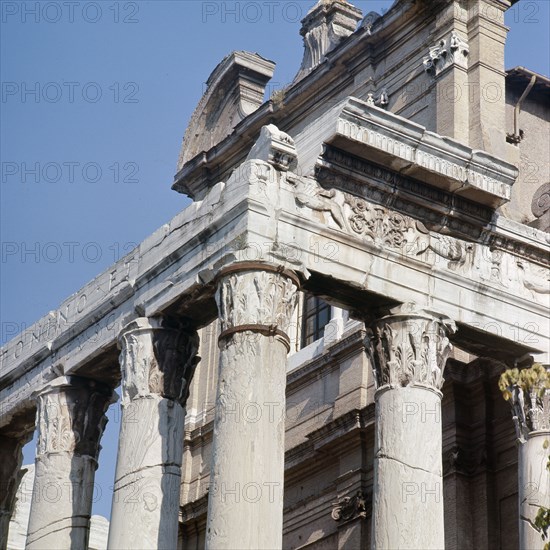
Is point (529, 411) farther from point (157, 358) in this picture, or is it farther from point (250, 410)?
point (157, 358)

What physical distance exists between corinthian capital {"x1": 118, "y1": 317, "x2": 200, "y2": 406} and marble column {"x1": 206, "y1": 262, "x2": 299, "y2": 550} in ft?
4.35

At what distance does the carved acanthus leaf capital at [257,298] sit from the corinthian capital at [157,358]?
1.37 metres

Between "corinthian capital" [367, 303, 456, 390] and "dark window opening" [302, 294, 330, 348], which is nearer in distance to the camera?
"corinthian capital" [367, 303, 456, 390]

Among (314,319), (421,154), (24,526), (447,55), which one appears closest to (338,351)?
(314,319)

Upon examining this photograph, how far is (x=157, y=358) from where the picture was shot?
2136 centimetres

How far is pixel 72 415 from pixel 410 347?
498 centimetres

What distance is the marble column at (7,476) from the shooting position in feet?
83.4

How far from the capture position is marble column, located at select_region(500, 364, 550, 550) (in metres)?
21.6

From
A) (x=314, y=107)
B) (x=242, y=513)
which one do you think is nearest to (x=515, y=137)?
(x=314, y=107)

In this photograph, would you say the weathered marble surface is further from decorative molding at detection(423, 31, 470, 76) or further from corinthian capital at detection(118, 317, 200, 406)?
corinthian capital at detection(118, 317, 200, 406)

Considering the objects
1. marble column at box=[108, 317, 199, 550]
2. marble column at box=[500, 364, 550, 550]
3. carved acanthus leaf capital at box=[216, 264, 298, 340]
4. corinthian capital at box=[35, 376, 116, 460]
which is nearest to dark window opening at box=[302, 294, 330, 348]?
corinthian capital at box=[35, 376, 116, 460]

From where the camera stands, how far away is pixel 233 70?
33531 millimetres

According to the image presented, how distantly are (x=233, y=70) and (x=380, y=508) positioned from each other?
49.2 feet

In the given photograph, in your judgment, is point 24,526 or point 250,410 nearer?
point 250,410
